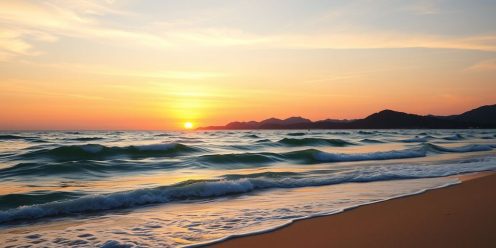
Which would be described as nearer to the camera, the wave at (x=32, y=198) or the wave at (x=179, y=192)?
the wave at (x=179, y=192)

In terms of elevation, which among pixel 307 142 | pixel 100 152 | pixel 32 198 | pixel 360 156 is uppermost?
pixel 100 152

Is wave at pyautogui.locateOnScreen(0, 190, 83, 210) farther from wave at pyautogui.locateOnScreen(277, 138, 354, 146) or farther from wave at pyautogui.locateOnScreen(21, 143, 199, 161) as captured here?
wave at pyautogui.locateOnScreen(277, 138, 354, 146)

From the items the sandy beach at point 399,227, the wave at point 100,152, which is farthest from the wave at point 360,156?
the sandy beach at point 399,227

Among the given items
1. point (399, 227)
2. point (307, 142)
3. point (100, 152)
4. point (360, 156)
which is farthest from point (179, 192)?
point (307, 142)

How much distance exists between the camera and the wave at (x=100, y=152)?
1758cm

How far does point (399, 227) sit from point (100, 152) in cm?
1660

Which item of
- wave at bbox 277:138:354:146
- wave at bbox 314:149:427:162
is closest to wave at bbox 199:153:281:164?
wave at bbox 314:149:427:162

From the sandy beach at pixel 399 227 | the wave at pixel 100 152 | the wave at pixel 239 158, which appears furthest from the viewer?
the wave at pixel 100 152

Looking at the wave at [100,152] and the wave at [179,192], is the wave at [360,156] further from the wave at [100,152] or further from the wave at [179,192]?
the wave at [100,152]

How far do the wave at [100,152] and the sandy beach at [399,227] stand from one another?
14.3m

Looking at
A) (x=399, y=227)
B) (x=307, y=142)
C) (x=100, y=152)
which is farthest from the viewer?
(x=307, y=142)

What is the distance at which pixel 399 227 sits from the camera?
15.7ft

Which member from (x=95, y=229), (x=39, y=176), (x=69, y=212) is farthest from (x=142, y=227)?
(x=39, y=176)

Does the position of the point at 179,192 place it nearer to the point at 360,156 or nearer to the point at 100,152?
the point at 100,152
